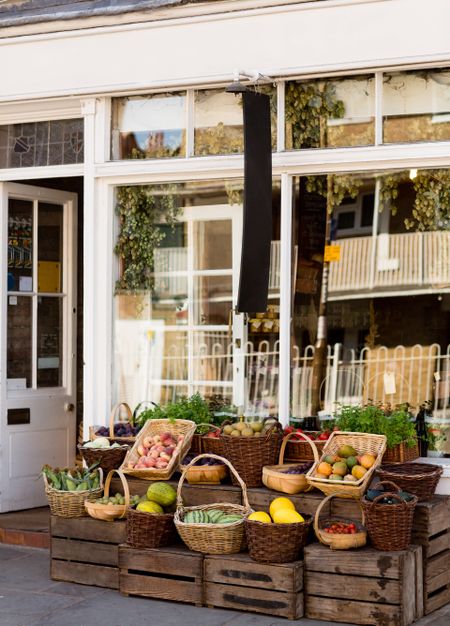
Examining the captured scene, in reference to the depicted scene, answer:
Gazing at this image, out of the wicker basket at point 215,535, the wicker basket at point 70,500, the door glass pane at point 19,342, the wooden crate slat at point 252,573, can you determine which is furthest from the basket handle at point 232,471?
the door glass pane at point 19,342

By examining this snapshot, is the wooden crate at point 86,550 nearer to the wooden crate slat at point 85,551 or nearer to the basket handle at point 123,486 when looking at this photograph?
the wooden crate slat at point 85,551

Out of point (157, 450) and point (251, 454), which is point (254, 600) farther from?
point (157, 450)

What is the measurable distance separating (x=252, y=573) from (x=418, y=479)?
118 centimetres

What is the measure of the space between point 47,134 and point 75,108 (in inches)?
15.4

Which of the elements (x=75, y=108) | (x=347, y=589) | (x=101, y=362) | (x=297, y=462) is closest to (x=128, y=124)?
(x=75, y=108)

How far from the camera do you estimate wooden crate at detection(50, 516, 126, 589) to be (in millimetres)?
7039

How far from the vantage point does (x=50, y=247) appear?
30.9 feet

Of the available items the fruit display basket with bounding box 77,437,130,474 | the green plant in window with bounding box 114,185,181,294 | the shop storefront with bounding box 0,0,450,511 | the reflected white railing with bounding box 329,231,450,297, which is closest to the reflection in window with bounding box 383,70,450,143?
the shop storefront with bounding box 0,0,450,511

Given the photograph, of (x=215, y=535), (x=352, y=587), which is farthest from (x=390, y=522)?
(x=215, y=535)

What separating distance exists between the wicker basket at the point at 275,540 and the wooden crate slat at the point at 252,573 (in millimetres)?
48

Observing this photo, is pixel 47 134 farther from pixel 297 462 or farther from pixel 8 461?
pixel 297 462

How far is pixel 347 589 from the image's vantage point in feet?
20.2

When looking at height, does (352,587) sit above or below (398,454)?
below

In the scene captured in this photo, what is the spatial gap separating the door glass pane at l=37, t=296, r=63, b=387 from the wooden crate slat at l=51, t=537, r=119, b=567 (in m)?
2.31
